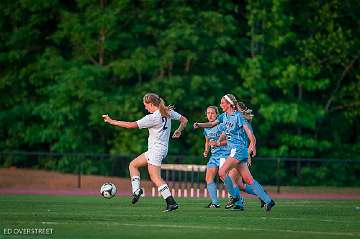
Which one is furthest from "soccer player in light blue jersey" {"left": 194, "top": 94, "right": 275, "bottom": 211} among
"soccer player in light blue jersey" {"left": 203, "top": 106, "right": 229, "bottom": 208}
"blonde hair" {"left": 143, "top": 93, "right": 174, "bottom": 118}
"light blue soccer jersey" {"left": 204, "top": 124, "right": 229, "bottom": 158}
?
A: "light blue soccer jersey" {"left": 204, "top": 124, "right": 229, "bottom": 158}

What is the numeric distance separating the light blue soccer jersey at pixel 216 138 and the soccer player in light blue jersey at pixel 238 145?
1740mm

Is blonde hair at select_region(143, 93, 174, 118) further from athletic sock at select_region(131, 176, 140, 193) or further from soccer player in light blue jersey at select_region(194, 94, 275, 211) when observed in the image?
athletic sock at select_region(131, 176, 140, 193)

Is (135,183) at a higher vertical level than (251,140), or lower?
lower

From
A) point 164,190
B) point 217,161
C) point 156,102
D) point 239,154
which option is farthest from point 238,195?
point 156,102

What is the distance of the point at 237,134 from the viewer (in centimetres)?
2084

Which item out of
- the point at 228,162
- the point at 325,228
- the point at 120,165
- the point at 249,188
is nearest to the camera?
the point at 325,228

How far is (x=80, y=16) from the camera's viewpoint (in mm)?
44438

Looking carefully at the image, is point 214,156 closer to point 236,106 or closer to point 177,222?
point 236,106

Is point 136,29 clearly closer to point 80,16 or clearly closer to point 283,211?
point 80,16

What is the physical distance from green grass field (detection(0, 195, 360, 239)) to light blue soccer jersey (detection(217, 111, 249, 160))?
1093 mm

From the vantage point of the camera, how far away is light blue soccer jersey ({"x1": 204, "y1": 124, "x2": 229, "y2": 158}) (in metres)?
22.9

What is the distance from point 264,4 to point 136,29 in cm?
488

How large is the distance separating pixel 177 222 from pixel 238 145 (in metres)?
3.85

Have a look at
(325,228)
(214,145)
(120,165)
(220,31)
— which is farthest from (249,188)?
(220,31)
